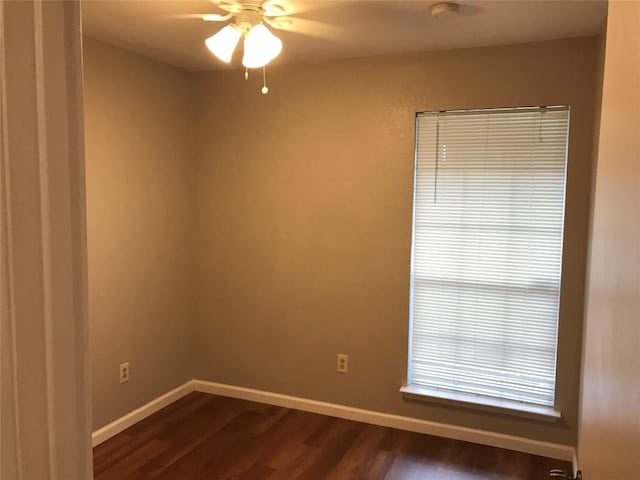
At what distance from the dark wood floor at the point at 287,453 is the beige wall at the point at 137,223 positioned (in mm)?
318

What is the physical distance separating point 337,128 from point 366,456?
2.03 metres

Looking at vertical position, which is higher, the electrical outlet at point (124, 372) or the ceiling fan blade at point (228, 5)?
the ceiling fan blade at point (228, 5)

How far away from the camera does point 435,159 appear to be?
3.26 meters

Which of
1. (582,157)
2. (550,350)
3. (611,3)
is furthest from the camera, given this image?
(550,350)

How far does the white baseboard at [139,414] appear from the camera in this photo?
3.24 m

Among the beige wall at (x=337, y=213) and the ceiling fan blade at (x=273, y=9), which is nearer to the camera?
the ceiling fan blade at (x=273, y=9)

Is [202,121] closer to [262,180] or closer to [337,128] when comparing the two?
[262,180]

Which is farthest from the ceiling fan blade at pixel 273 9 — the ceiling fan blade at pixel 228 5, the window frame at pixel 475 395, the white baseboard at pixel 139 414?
the white baseboard at pixel 139 414

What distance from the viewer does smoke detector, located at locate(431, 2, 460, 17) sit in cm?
238

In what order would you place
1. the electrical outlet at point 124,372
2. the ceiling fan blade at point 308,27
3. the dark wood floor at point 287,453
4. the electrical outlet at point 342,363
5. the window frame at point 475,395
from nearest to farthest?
the ceiling fan blade at point 308,27, the dark wood floor at point 287,453, the window frame at point 475,395, the electrical outlet at point 124,372, the electrical outlet at point 342,363

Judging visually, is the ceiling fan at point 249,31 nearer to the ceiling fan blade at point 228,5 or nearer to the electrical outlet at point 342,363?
the ceiling fan blade at point 228,5

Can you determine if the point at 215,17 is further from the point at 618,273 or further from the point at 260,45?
the point at 618,273

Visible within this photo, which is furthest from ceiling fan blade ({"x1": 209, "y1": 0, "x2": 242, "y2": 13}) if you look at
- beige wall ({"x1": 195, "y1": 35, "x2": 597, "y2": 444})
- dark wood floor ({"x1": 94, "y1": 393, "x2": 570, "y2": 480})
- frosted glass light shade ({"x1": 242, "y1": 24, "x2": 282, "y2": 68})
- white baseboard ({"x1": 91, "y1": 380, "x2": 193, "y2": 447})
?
white baseboard ({"x1": 91, "y1": 380, "x2": 193, "y2": 447})

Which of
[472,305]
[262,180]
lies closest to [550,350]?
[472,305]
